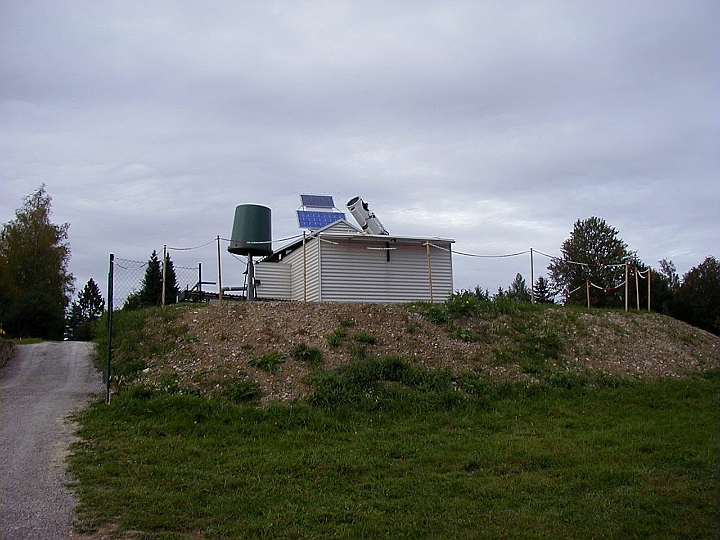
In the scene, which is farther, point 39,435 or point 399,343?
point 399,343

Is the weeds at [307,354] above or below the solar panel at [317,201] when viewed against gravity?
below

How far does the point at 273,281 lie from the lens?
19.7 metres

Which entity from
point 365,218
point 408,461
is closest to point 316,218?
point 365,218

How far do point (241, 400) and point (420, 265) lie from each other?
987cm

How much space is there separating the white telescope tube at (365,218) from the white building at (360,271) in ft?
5.39

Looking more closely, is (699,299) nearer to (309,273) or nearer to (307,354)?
(309,273)

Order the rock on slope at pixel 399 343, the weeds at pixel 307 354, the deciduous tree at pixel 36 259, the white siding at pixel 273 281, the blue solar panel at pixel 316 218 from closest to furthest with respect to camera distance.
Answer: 1. the rock on slope at pixel 399 343
2. the weeds at pixel 307 354
3. the white siding at pixel 273 281
4. the blue solar panel at pixel 316 218
5. the deciduous tree at pixel 36 259

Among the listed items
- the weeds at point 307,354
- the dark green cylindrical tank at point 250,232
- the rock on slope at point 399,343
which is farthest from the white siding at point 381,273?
the weeds at point 307,354

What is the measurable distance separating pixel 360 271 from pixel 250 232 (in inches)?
124

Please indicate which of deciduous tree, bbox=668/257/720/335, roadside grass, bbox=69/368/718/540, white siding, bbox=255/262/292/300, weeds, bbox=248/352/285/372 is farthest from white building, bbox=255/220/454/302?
deciduous tree, bbox=668/257/720/335

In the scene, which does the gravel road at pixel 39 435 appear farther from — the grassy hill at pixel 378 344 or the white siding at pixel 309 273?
the white siding at pixel 309 273

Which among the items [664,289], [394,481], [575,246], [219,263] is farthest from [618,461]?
[575,246]

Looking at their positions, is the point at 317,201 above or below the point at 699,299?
above

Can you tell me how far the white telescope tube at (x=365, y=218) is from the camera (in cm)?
2088
